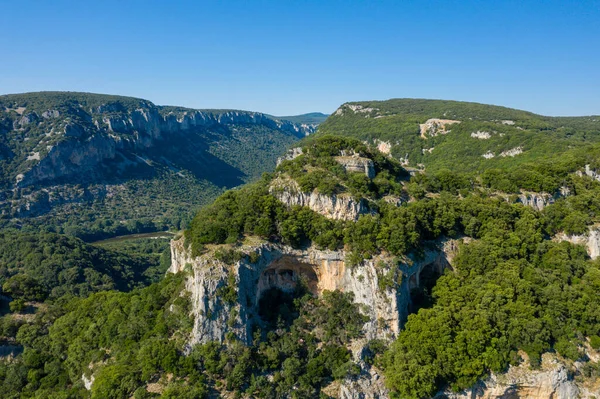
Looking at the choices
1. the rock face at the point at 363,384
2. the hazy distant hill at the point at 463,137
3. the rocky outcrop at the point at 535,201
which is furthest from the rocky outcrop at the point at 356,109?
the rock face at the point at 363,384

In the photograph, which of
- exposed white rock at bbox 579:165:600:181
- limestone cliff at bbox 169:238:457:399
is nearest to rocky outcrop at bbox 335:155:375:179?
limestone cliff at bbox 169:238:457:399

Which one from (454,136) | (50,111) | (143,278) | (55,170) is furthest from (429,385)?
(50,111)

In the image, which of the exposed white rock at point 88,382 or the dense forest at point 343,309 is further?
the exposed white rock at point 88,382

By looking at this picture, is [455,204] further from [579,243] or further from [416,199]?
[579,243]

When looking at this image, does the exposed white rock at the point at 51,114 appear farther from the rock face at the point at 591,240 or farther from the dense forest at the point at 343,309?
the rock face at the point at 591,240

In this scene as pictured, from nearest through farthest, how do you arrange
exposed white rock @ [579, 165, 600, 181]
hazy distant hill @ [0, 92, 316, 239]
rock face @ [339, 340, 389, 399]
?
rock face @ [339, 340, 389, 399]
exposed white rock @ [579, 165, 600, 181]
hazy distant hill @ [0, 92, 316, 239]

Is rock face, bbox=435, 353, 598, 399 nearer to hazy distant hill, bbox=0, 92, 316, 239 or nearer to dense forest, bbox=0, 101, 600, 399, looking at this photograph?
dense forest, bbox=0, 101, 600, 399
